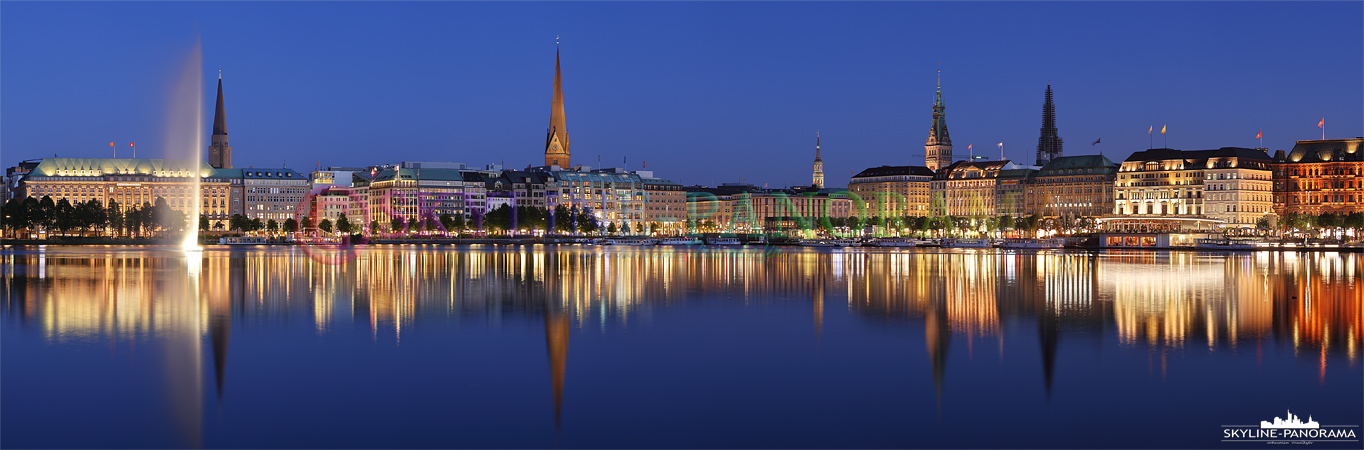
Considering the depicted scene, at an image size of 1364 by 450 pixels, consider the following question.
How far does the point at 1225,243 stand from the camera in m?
114

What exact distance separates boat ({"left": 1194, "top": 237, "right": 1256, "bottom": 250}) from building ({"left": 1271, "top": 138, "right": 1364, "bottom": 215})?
17300mm

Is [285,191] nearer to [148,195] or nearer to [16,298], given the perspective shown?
[148,195]

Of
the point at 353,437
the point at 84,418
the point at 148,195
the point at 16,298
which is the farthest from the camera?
the point at 148,195

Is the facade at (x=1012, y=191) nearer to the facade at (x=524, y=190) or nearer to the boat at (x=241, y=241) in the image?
the facade at (x=524, y=190)

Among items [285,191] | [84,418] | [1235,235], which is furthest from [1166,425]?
[285,191]

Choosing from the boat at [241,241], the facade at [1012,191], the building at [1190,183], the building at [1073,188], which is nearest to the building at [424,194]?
the boat at [241,241]

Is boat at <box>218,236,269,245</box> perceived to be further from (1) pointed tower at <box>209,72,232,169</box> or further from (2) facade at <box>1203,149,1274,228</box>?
(2) facade at <box>1203,149,1274,228</box>

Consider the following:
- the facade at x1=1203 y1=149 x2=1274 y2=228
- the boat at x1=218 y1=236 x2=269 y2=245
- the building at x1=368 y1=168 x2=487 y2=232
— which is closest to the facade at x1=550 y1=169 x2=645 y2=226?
the building at x1=368 y1=168 x2=487 y2=232

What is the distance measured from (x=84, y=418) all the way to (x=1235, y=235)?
138 metres

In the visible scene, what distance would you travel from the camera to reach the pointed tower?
194m

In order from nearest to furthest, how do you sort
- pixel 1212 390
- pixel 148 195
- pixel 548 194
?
pixel 1212 390 → pixel 148 195 → pixel 548 194

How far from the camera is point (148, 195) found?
172750mm

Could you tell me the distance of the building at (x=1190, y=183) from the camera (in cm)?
14175

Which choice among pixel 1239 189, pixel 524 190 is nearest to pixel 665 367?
pixel 1239 189
